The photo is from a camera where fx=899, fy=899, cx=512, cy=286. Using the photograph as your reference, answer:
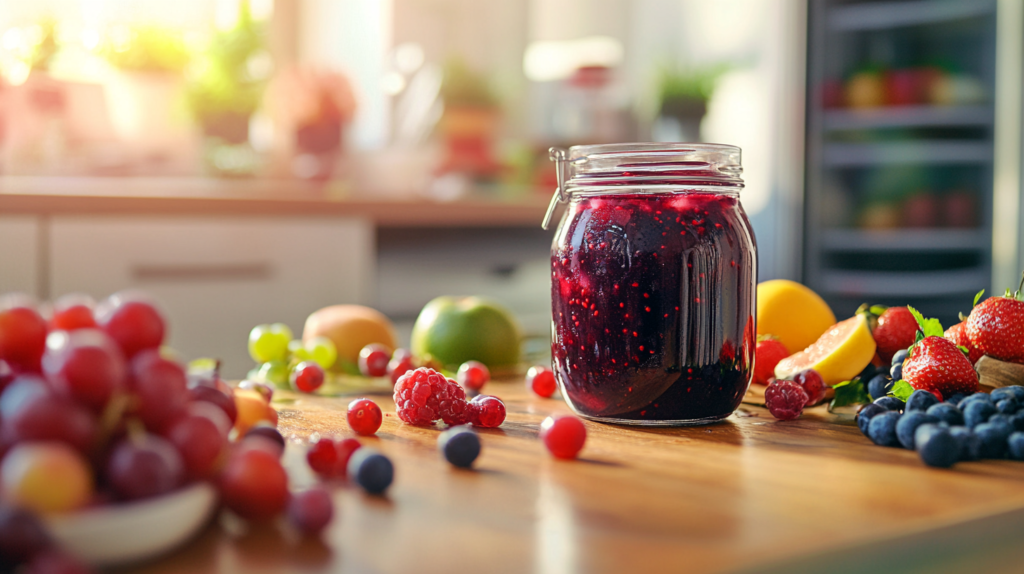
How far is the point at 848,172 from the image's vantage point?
372cm

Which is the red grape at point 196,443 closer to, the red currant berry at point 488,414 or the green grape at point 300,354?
the red currant berry at point 488,414

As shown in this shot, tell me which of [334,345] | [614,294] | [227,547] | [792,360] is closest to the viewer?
[227,547]

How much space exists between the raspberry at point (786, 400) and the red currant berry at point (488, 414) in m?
0.24

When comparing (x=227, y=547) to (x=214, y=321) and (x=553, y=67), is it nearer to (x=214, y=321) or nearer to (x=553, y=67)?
(x=214, y=321)

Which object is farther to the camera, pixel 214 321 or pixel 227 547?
pixel 214 321

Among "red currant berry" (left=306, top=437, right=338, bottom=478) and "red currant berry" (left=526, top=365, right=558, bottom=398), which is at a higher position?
"red currant berry" (left=306, top=437, right=338, bottom=478)

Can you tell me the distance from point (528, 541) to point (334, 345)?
0.79 metres

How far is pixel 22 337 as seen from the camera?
0.47 m

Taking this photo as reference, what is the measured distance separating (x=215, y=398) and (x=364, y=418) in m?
0.18

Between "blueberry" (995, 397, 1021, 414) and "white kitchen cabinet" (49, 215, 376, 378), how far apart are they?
1.69m

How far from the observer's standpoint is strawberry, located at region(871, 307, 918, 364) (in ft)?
2.85

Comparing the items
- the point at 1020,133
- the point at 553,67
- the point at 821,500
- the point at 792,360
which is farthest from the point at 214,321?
the point at 1020,133

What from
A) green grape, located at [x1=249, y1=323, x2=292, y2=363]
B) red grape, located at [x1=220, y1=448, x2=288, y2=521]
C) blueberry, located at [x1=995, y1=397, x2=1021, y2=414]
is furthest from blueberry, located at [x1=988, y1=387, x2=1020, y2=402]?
green grape, located at [x1=249, y1=323, x2=292, y2=363]

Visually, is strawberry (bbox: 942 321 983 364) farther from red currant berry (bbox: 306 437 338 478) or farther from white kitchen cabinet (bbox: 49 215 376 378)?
white kitchen cabinet (bbox: 49 215 376 378)
